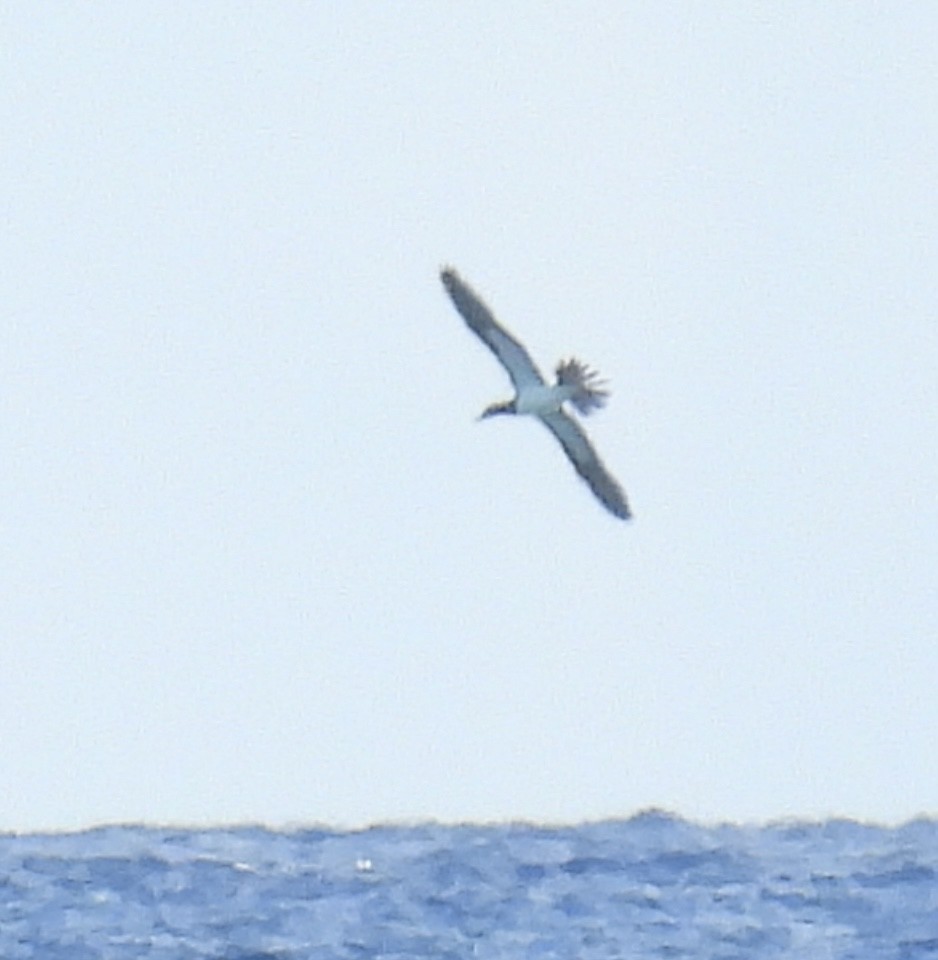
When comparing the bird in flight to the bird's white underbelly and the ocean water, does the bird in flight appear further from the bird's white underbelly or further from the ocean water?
the ocean water

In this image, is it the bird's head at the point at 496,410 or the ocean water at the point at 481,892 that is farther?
the ocean water at the point at 481,892

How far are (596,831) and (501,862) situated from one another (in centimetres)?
219

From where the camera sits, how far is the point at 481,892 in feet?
64.5

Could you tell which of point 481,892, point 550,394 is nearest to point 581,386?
point 550,394

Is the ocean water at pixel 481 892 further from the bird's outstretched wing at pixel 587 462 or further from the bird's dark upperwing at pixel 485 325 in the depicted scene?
the bird's dark upperwing at pixel 485 325

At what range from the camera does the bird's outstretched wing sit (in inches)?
594

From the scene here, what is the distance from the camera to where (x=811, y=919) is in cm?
1833

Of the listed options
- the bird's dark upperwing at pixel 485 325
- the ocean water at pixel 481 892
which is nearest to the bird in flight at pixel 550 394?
the bird's dark upperwing at pixel 485 325

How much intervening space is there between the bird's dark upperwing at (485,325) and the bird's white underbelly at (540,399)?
0.10 metres

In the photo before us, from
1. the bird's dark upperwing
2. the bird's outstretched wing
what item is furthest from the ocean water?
the bird's dark upperwing

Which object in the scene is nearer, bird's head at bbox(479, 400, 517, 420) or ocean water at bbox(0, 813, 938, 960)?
bird's head at bbox(479, 400, 517, 420)

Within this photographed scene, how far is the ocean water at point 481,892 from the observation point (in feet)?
57.3

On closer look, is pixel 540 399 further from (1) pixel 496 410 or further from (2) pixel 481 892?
(2) pixel 481 892

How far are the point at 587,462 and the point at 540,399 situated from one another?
0.63m
